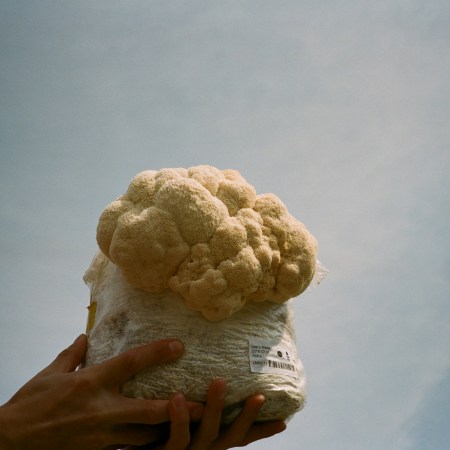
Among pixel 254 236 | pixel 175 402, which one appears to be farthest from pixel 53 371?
pixel 254 236

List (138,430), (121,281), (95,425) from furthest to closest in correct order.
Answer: (121,281), (138,430), (95,425)

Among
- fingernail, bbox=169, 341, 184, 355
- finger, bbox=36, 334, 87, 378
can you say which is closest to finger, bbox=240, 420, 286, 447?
fingernail, bbox=169, 341, 184, 355

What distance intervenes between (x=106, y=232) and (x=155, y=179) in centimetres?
29

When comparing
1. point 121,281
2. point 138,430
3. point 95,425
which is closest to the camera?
point 95,425

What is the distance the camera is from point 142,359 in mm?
1850

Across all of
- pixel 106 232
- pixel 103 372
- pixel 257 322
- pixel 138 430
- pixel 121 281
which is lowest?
pixel 138 430

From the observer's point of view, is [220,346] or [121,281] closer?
[220,346]

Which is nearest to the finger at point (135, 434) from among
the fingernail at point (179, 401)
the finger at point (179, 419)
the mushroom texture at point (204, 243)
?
the finger at point (179, 419)

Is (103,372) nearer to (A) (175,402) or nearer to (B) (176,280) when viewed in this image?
(A) (175,402)

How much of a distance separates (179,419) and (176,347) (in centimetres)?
25

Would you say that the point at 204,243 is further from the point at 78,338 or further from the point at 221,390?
the point at 78,338

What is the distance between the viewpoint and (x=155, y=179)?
7.01 ft

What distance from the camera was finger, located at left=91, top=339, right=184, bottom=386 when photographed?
1.84 metres

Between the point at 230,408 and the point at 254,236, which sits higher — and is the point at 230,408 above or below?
below
